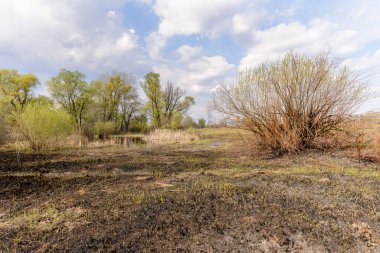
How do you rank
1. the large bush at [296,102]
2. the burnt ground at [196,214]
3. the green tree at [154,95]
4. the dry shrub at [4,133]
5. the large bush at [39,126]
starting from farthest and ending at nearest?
1. the green tree at [154,95]
2. the dry shrub at [4,133]
3. the large bush at [39,126]
4. the large bush at [296,102]
5. the burnt ground at [196,214]

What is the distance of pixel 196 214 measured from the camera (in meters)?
2.95

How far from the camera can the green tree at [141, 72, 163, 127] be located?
35.2 meters

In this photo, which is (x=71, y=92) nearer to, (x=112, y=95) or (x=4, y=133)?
(x=112, y=95)

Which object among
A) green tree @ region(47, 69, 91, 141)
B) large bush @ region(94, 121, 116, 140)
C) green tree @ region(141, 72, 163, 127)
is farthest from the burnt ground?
green tree @ region(141, 72, 163, 127)

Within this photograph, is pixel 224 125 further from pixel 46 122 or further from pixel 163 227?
pixel 46 122

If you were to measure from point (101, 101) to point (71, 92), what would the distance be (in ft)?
18.0

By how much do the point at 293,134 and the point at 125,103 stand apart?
106 feet

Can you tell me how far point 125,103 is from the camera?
121ft

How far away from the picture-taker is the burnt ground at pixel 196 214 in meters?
2.35

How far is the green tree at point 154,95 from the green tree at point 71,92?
8.79m

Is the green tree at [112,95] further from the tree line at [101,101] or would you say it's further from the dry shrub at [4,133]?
the dry shrub at [4,133]

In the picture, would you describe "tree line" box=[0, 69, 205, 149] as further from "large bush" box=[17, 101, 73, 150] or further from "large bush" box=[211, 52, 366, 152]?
"large bush" box=[211, 52, 366, 152]

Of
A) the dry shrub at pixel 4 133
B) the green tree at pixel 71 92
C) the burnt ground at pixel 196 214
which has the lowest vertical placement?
the burnt ground at pixel 196 214

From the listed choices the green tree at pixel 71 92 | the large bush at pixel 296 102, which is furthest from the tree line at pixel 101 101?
the large bush at pixel 296 102
